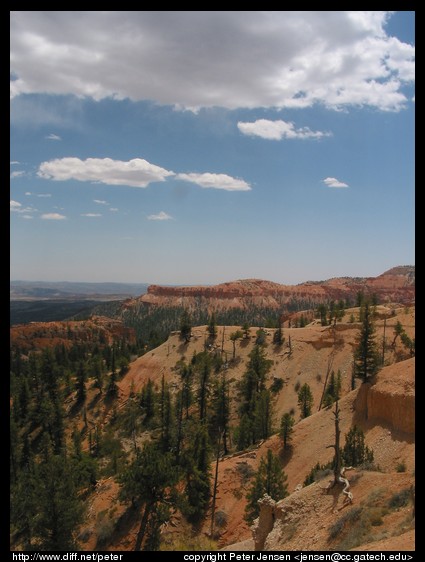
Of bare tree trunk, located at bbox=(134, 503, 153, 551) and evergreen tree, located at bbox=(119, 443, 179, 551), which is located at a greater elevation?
evergreen tree, located at bbox=(119, 443, 179, 551)

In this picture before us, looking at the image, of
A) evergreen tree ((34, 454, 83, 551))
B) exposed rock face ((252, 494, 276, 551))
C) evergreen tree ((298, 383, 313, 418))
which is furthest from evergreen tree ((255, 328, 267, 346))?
exposed rock face ((252, 494, 276, 551))

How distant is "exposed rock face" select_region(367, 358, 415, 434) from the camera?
35312mm

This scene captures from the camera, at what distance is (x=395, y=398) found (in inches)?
1459

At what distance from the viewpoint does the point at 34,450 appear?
62281 millimetres

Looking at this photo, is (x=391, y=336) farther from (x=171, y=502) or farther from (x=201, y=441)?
(x=171, y=502)

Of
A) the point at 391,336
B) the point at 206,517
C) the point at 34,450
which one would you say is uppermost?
the point at 391,336

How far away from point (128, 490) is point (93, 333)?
151532 mm

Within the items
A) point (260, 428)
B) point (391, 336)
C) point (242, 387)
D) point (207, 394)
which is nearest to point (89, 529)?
point (260, 428)

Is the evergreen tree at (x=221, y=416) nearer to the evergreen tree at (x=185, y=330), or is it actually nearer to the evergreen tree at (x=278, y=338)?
the evergreen tree at (x=278, y=338)

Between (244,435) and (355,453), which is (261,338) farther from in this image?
(355,453)

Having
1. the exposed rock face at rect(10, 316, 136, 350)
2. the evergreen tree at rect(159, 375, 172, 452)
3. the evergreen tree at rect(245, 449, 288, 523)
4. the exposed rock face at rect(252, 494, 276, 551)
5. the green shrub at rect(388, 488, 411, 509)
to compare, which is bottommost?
the exposed rock face at rect(10, 316, 136, 350)

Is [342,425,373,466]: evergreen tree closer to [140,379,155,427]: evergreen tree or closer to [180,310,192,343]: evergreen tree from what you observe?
[140,379,155,427]: evergreen tree

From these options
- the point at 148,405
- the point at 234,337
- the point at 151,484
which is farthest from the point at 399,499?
the point at 234,337
